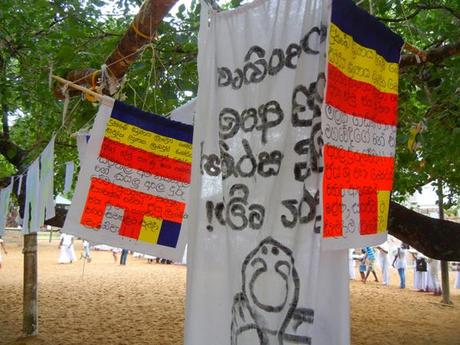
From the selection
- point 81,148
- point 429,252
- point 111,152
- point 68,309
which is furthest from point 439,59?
point 68,309

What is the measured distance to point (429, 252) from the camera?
15.4 ft

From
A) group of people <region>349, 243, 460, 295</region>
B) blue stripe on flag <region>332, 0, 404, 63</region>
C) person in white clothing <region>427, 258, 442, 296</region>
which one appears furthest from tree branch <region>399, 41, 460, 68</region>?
person in white clothing <region>427, 258, 442, 296</region>

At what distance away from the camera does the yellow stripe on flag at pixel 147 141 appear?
3.33 m

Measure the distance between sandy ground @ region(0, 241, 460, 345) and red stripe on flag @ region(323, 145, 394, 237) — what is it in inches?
223

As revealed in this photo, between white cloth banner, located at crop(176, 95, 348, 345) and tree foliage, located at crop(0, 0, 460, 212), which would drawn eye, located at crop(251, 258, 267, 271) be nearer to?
white cloth banner, located at crop(176, 95, 348, 345)

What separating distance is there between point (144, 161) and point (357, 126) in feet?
6.28

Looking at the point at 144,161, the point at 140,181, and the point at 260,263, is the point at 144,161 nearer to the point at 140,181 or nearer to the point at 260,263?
the point at 140,181

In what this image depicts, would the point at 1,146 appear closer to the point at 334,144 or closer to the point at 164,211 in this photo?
the point at 164,211

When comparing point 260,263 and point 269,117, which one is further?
point 269,117

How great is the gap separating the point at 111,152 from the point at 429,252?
3281 mm

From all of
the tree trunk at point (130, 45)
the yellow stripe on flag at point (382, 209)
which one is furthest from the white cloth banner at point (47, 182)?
the yellow stripe on flag at point (382, 209)

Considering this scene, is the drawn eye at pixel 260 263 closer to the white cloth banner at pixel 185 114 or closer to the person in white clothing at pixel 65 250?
the white cloth banner at pixel 185 114

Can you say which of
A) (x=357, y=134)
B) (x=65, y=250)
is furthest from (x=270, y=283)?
(x=65, y=250)

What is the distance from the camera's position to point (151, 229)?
3.55 m
